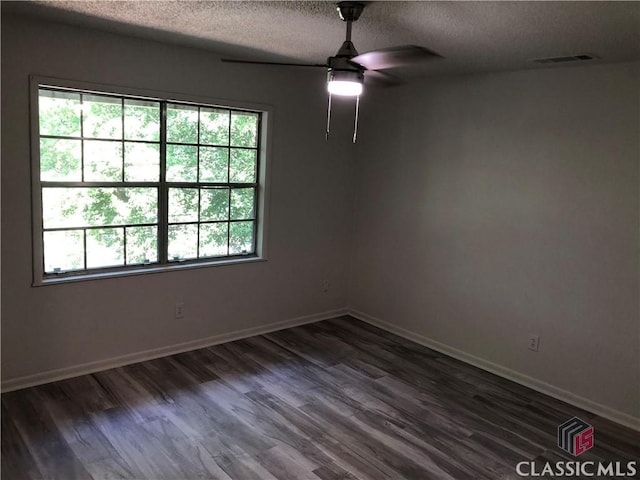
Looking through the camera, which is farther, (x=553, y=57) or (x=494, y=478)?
(x=553, y=57)

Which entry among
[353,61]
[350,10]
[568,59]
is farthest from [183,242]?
[568,59]

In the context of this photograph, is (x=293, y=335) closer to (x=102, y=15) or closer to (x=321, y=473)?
(x=321, y=473)

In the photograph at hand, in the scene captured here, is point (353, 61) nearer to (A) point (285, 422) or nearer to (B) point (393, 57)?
(B) point (393, 57)

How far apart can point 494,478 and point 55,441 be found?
2.45 meters

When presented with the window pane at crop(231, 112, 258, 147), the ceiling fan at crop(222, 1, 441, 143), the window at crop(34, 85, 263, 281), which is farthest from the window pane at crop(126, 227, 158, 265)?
the ceiling fan at crop(222, 1, 441, 143)

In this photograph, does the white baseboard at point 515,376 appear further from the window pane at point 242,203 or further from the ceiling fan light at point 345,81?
the ceiling fan light at point 345,81

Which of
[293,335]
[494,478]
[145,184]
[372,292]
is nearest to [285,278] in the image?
[293,335]

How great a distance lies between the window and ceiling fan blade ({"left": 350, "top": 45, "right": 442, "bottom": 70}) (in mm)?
1941

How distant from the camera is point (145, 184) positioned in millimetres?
3848

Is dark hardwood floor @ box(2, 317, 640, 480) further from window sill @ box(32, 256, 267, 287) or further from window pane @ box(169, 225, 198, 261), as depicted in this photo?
window pane @ box(169, 225, 198, 261)

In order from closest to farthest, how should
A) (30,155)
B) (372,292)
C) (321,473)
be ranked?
1. (321,473)
2. (30,155)
3. (372,292)

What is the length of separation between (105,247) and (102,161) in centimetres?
63

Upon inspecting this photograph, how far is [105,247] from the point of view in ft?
12.3

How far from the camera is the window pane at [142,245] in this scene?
3.88 m
